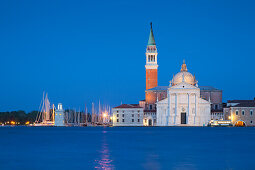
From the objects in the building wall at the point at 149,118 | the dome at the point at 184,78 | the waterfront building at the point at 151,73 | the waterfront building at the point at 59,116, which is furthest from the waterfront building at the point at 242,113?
the waterfront building at the point at 59,116

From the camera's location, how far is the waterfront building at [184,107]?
99.2 meters

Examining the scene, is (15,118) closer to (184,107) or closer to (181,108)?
(181,108)

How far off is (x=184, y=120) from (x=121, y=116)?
46.1 ft

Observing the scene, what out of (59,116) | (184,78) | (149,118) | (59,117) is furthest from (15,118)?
(184,78)

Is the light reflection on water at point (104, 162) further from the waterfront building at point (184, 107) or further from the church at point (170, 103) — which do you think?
the church at point (170, 103)

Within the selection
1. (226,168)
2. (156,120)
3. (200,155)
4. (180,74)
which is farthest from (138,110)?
(226,168)

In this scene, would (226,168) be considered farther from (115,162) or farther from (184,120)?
(184,120)

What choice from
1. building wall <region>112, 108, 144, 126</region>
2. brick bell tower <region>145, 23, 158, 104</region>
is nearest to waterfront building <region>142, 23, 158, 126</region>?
brick bell tower <region>145, 23, 158, 104</region>

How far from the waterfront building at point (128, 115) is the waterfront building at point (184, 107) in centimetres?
523

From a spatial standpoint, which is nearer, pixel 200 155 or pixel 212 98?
pixel 200 155

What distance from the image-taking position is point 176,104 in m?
99.8

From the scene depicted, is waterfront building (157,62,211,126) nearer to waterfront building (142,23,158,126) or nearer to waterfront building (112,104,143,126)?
waterfront building (112,104,143,126)

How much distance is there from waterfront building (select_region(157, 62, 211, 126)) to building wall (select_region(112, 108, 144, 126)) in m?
5.19

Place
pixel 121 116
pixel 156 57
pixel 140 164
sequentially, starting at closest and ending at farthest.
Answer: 1. pixel 140 164
2. pixel 121 116
3. pixel 156 57
